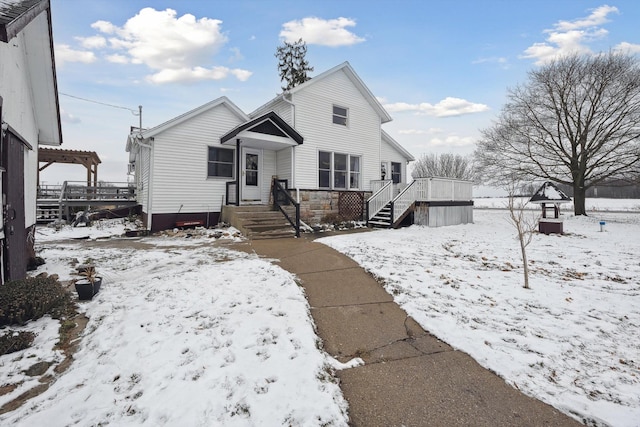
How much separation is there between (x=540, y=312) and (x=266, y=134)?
401 inches

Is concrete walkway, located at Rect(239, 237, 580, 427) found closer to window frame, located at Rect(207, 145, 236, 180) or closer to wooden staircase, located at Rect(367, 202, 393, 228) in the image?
wooden staircase, located at Rect(367, 202, 393, 228)

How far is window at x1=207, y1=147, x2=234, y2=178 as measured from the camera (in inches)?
470

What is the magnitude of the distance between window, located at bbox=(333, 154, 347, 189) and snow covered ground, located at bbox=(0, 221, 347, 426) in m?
9.57

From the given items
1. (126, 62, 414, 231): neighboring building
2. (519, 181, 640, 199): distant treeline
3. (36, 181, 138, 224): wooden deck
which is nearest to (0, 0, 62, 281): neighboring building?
(126, 62, 414, 231): neighboring building

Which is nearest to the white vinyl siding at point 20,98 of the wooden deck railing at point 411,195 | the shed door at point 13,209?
the shed door at point 13,209

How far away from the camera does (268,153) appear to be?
43.5 feet

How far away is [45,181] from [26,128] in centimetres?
1992

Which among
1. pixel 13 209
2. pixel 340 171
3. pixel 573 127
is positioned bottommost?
pixel 13 209

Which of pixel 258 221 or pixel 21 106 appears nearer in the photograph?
pixel 21 106

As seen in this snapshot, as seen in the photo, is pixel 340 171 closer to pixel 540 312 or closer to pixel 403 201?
pixel 403 201

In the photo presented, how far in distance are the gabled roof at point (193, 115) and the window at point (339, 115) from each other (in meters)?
4.41

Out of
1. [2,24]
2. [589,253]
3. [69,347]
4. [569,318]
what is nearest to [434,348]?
[569,318]

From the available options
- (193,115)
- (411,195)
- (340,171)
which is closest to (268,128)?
(193,115)

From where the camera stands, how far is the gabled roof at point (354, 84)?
42.8ft
